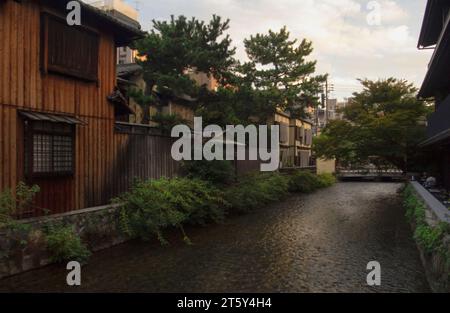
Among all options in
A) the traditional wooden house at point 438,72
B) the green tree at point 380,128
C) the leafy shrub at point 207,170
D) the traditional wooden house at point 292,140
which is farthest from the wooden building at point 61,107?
the traditional wooden house at point 292,140

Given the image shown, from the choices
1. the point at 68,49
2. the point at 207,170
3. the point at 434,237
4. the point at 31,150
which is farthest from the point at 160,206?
the point at 434,237

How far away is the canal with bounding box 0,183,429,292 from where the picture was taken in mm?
6914

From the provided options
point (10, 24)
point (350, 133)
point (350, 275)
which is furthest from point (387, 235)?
point (350, 133)

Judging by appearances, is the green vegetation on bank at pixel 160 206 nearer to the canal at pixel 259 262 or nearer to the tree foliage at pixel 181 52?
the canal at pixel 259 262

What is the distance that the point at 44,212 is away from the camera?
29.7 ft

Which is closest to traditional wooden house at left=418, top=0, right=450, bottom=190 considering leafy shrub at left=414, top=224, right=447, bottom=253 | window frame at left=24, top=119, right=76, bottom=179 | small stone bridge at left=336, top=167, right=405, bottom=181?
leafy shrub at left=414, top=224, right=447, bottom=253

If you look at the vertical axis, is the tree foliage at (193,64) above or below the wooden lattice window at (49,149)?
above

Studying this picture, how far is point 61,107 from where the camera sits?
9.67 m

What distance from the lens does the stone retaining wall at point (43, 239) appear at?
23.3ft

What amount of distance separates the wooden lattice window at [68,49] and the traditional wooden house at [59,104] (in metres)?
0.03

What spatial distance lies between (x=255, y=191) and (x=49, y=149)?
36.1 feet

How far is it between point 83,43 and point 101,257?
249 inches

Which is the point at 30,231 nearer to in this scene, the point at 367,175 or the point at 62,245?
the point at 62,245

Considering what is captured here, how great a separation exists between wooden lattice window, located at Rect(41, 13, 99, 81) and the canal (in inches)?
207
